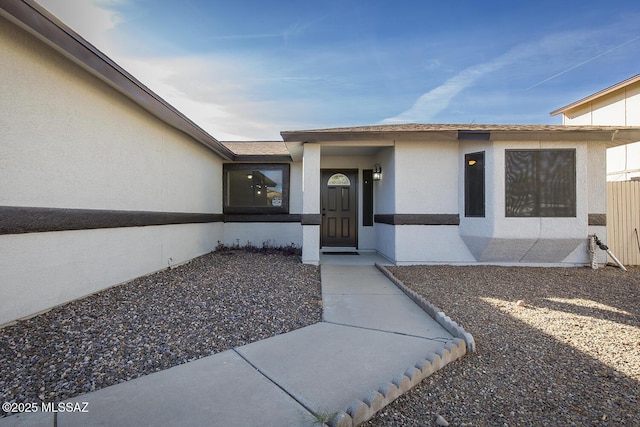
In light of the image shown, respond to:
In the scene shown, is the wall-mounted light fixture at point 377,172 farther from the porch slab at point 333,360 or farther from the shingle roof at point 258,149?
the porch slab at point 333,360

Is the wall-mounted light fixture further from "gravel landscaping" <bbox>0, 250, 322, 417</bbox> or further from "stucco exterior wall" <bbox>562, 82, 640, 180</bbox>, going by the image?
"stucco exterior wall" <bbox>562, 82, 640, 180</bbox>

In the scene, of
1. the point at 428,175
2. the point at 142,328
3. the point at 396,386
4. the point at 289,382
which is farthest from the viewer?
the point at 428,175

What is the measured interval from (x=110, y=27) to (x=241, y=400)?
17.3 feet

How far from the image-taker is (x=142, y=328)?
310cm

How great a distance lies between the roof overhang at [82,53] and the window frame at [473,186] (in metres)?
6.05

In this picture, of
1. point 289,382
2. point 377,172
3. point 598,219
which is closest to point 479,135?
point 377,172

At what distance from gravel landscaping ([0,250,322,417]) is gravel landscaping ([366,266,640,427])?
5.52 feet

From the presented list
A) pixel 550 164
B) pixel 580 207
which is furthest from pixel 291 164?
pixel 580 207

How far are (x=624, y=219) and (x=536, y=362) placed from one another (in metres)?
6.89

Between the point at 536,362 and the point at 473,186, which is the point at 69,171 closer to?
the point at 536,362

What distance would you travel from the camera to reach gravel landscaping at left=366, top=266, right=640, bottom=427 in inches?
75.2

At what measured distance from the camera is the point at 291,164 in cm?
898

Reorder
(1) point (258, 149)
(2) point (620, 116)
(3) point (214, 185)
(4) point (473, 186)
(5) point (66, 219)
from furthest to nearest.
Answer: (2) point (620, 116), (1) point (258, 149), (3) point (214, 185), (4) point (473, 186), (5) point (66, 219)

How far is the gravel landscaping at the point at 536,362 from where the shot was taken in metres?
1.91
